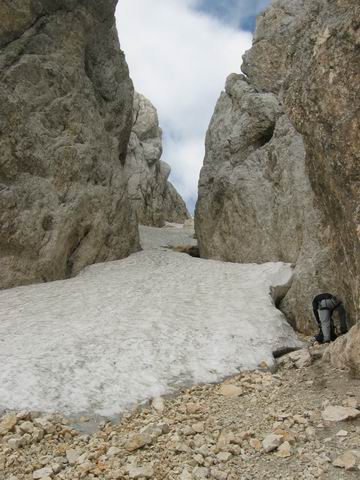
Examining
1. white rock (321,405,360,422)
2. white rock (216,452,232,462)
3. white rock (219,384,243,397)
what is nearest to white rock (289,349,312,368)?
white rock (219,384,243,397)

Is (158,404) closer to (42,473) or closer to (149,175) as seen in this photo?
(42,473)

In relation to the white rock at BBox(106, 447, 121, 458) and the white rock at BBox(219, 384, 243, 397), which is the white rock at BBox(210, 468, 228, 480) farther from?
the white rock at BBox(219, 384, 243, 397)

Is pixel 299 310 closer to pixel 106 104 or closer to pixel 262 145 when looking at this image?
pixel 262 145

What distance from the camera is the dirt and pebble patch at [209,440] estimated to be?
7.36 m

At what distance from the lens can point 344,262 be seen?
43.4 ft

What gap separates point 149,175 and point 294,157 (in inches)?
1551

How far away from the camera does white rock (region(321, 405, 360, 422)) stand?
8.37 m

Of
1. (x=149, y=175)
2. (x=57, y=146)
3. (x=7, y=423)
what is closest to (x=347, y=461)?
(x=7, y=423)

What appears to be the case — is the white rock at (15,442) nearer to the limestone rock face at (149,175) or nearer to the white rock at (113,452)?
the white rock at (113,452)

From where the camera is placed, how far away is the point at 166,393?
10836 millimetres

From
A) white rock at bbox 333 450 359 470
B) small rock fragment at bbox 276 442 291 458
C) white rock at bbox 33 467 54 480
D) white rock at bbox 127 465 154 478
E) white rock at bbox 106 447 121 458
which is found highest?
white rock at bbox 333 450 359 470

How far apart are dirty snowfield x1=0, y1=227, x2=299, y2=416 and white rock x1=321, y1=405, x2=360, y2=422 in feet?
11.8

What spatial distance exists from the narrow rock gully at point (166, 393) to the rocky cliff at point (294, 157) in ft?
9.44

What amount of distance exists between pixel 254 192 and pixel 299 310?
10820mm
